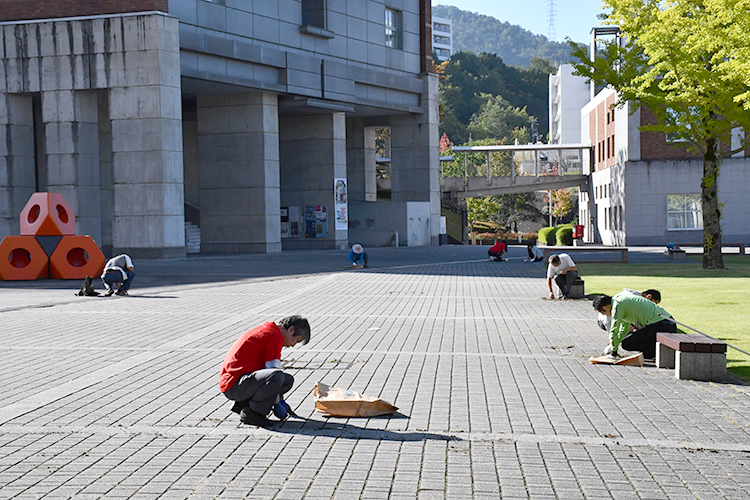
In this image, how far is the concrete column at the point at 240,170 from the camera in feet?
137

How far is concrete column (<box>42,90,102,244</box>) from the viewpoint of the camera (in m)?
35.7

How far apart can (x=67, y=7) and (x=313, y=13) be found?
13.9m

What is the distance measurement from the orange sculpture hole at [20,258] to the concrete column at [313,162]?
74.4 feet

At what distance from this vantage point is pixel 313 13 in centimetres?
4544

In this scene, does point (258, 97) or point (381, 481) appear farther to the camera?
point (258, 97)

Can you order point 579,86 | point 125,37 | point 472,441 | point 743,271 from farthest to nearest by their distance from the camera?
point 579,86
point 125,37
point 743,271
point 472,441

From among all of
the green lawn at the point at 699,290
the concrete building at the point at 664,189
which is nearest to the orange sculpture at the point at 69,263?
the green lawn at the point at 699,290

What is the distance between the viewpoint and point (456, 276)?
1017 inches

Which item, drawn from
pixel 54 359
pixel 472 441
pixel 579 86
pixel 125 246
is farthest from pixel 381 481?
pixel 579 86

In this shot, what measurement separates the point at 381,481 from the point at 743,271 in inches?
899

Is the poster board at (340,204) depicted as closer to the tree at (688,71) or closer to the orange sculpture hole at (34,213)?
the tree at (688,71)

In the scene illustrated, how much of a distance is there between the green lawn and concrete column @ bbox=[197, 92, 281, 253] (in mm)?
17525

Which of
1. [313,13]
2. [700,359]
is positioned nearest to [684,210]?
[313,13]

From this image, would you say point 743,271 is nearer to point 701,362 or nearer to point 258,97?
point 701,362
